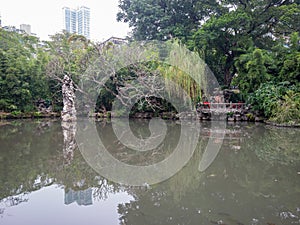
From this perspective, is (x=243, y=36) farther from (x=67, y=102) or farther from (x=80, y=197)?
(x=80, y=197)

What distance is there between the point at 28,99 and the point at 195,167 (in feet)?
37.9

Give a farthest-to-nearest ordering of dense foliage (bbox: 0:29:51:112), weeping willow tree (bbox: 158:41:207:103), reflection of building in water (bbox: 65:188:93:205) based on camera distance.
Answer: dense foliage (bbox: 0:29:51:112)
weeping willow tree (bbox: 158:41:207:103)
reflection of building in water (bbox: 65:188:93:205)

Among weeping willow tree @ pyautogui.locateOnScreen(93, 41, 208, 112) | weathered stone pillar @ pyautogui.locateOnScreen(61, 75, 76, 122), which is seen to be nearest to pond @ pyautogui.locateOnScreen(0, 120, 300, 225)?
weeping willow tree @ pyautogui.locateOnScreen(93, 41, 208, 112)

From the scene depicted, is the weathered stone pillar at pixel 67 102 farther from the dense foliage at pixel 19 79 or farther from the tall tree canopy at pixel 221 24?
the tall tree canopy at pixel 221 24

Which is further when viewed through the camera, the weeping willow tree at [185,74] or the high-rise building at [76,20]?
the high-rise building at [76,20]

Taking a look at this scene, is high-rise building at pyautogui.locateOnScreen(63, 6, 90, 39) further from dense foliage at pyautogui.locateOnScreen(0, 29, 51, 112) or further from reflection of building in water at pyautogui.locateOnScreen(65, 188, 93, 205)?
reflection of building in water at pyautogui.locateOnScreen(65, 188, 93, 205)

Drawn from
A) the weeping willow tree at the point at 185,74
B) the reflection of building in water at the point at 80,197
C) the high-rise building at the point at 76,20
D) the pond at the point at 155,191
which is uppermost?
the high-rise building at the point at 76,20

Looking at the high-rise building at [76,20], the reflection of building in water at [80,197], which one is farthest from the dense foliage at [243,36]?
the high-rise building at [76,20]

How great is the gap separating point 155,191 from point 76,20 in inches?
1243

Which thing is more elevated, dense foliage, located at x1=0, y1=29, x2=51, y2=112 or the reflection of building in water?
dense foliage, located at x1=0, y1=29, x2=51, y2=112

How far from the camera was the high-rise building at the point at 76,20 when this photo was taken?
3059cm

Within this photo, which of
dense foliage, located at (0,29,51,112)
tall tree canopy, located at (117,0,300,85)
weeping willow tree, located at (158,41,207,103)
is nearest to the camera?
weeping willow tree, located at (158,41,207,103)

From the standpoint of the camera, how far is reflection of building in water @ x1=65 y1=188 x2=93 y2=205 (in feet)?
9.09

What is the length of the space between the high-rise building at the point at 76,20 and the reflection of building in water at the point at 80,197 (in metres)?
30.2
